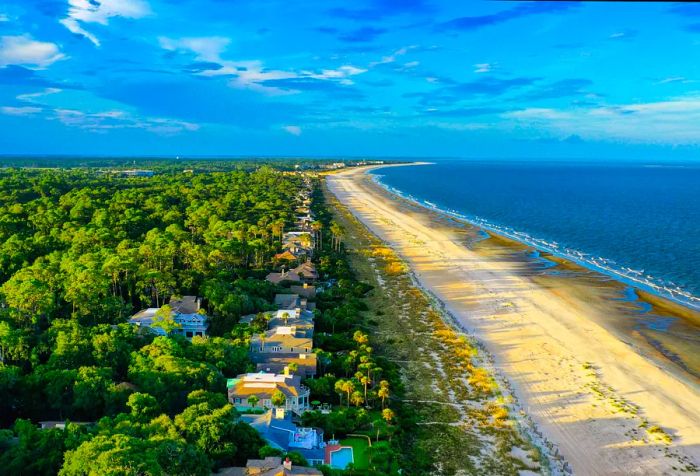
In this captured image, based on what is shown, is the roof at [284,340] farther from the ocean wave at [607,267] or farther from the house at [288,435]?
the ocean wave at [607,267]

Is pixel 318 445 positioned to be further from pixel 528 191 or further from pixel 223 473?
pixel 528 191

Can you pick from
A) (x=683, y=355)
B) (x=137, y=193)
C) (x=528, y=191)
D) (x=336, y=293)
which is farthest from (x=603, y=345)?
(x=528, y=191)

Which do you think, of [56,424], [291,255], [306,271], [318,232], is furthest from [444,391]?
[318,232]

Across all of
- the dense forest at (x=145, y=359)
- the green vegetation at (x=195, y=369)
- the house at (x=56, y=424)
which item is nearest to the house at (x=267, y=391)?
the green vegetation at (x=195, y=369)

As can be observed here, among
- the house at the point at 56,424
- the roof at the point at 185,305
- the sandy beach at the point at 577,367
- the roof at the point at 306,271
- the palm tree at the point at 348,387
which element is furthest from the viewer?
the roof at the point at 306,271

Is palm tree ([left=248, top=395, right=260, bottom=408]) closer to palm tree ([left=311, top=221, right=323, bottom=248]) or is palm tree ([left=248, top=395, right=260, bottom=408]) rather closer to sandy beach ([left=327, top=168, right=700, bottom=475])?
sandy beach ([left=327, top=168, right=700, bottom=475])

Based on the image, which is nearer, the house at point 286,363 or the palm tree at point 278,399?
the palm tree at point 278,399

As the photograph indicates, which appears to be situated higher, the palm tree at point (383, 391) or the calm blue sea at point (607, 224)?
the calm blue sea at point (607, 224)

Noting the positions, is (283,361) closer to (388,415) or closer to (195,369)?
(195,369)

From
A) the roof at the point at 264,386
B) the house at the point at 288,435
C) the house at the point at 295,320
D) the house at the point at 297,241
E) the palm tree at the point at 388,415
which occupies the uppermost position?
the house at the point at 297,241
